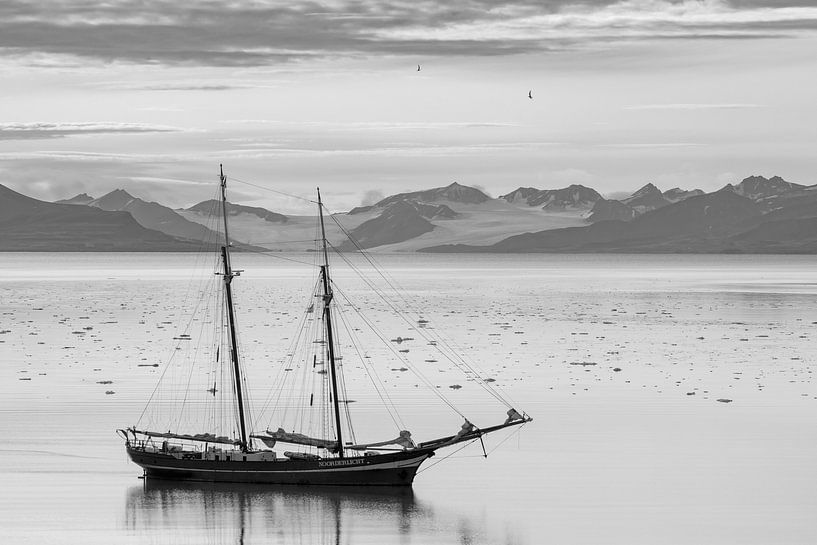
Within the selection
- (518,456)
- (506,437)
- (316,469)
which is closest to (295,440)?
(316,469)

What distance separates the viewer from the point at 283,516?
1380 inches

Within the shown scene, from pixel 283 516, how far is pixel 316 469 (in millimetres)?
3576

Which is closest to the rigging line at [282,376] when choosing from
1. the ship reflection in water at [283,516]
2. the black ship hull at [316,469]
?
the black ship hull at [316,469]

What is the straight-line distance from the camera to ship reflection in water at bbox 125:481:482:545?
108 ft

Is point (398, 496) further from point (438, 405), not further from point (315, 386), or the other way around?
point (315, 386)

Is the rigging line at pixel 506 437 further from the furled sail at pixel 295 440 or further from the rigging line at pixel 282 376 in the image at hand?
the rigging line at pixel 282 376

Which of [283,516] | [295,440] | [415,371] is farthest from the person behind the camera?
[415,371]

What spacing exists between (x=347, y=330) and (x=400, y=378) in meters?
32.5

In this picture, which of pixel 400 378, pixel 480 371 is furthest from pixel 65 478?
pixel 480 371

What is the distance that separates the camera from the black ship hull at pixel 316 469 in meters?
38.3

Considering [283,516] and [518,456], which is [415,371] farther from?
[283,516]

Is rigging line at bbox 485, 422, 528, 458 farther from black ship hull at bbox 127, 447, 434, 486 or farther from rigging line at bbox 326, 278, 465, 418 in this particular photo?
black ship hull at bbox 127, 447, 434, 486

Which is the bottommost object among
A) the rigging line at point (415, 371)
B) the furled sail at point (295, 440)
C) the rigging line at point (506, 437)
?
the rigging line at point (506, 437)

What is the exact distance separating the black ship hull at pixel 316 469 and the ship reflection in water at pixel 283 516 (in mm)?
308
